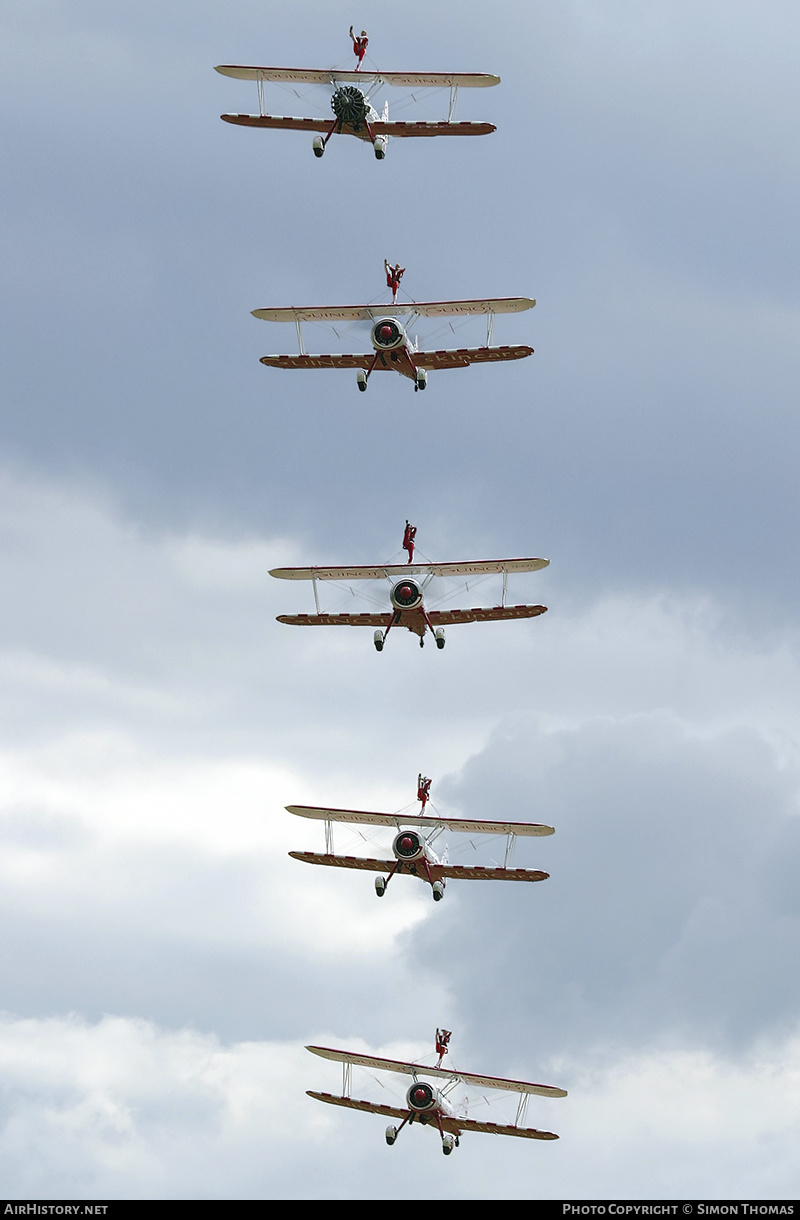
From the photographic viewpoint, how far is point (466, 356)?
11762 centimetres

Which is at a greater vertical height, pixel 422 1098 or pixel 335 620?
pixel 335 620

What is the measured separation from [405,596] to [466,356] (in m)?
16.4

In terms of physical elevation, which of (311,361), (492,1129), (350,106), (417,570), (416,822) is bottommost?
(492,1129)

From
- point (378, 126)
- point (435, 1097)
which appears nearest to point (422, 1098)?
point (435, 1097)

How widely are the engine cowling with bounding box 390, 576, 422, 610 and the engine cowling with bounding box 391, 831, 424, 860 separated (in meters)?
15.6

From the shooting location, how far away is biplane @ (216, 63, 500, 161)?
111562mm

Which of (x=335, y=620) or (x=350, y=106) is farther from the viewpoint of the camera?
(x=335, y=620)

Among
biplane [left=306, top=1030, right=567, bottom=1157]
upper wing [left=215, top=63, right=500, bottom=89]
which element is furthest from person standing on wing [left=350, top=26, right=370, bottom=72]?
biplane [left=306, top=1030, right=567, bottom=1157]

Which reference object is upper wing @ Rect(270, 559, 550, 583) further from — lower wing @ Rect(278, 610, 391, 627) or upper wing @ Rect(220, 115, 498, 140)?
upper wing @ Rect(220, 115, 498, 140)

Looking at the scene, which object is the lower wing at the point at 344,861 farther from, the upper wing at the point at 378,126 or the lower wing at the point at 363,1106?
the upper wing at the point at 378,126

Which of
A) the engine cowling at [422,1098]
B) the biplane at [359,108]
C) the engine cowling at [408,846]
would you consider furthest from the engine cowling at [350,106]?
the engine cowling at [422,1098]

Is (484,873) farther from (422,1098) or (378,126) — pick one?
(378,126)
